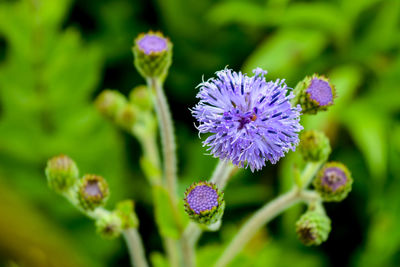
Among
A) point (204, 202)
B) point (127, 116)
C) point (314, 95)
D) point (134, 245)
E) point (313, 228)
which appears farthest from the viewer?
point (127, 116)

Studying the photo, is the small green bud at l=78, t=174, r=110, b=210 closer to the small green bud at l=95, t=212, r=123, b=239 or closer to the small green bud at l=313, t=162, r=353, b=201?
the small green bud at l=95, t=212, r=123, b=239

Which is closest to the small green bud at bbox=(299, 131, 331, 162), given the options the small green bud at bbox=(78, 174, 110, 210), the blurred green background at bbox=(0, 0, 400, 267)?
the small green bud at bbox=(78, 174, 110, 210)

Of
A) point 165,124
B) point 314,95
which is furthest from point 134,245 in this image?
point 314,95

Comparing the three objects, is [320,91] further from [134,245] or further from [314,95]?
A: [134,245]

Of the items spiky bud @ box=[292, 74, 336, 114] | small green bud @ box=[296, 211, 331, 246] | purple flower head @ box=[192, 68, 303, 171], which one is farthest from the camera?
small green bud @ box=[296, 211, 331, 246]

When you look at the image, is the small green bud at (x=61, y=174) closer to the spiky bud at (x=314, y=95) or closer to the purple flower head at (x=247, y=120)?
the purple flower head at (x=247, y=120)

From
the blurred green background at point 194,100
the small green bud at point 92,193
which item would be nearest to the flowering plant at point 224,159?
the small green bud at point 92,193
